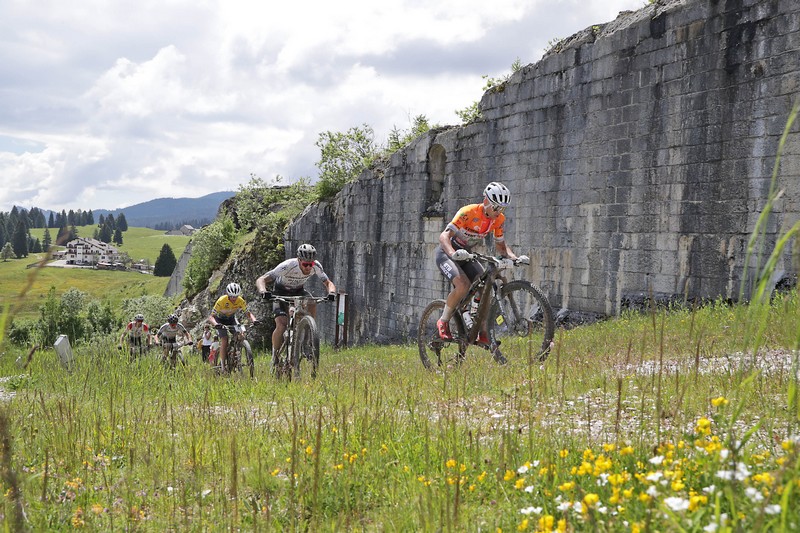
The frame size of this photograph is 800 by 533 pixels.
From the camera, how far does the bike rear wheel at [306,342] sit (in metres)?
8.30

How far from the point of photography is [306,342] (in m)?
8.43

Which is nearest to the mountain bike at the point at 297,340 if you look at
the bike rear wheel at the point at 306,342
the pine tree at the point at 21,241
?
the bike rear wheel at the point at 306,342

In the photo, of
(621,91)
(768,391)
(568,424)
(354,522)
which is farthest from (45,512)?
(621,91)

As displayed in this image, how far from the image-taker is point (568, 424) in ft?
12.9

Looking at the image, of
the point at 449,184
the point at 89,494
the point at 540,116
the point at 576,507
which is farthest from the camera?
the point at 449,184

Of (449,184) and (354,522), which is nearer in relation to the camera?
(354,522)

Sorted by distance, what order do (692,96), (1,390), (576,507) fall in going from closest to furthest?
(576,507) → (1,390) → (692,96)

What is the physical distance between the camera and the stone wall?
9461mm

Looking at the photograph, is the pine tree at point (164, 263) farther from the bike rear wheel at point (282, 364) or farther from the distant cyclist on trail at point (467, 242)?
the distant cyclist on trail at point (467, 242)

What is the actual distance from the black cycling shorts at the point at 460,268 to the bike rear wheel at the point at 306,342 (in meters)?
1.64

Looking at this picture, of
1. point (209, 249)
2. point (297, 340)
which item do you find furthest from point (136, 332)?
point (209, 249)

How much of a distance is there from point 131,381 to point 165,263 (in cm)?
13569

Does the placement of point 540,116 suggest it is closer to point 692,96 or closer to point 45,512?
point 692,96

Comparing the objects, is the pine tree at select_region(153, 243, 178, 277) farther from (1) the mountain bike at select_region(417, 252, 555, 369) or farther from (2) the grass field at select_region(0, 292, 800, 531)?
(2) the grass field at select_region(0, 292, 800, 531)
